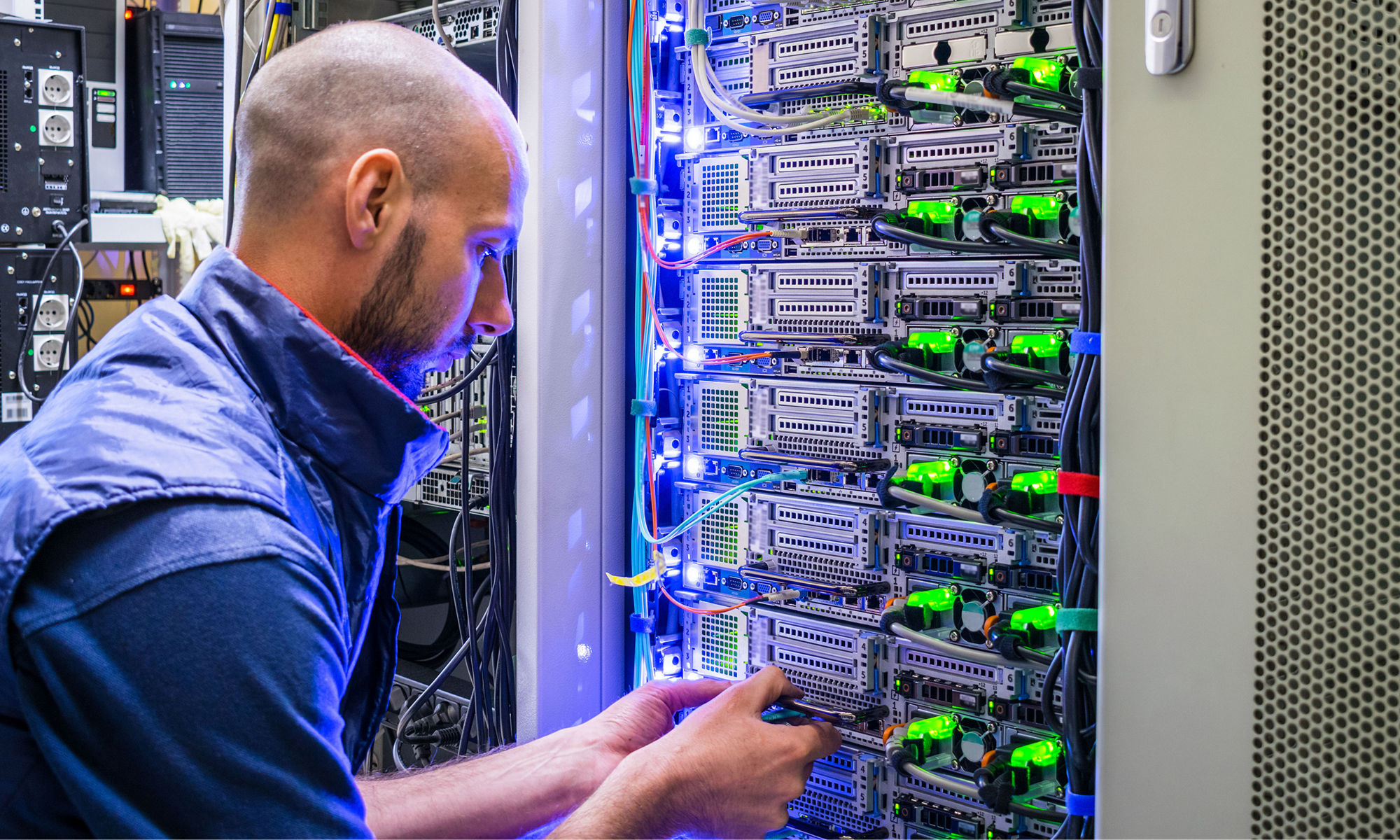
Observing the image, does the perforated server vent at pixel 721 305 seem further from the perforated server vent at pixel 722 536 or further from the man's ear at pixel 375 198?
the man's ear at pixel 375 198

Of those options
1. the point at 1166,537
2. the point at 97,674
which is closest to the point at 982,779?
the point at 1166,537

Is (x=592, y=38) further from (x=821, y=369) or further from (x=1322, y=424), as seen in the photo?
(x=1322, y=424)

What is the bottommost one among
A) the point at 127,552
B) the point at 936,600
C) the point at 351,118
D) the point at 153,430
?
the point at 936,600

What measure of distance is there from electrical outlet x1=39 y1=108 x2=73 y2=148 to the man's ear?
4349 mm

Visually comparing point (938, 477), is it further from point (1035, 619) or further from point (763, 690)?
point (763, 690)

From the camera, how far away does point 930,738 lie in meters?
1.91

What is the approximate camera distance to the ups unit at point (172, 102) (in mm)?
5438

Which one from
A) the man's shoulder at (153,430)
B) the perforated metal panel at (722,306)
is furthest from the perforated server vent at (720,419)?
the man's shoulder at (153,430)

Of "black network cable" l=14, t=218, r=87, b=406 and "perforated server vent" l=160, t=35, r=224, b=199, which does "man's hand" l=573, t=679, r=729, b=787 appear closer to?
"black network cable" l=14, t=218, r=87, b=406

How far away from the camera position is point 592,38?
224cm

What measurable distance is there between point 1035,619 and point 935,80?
1.02 m

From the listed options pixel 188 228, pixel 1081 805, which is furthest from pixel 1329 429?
pixel 188 228

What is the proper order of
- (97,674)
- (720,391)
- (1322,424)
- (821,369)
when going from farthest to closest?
1. (720,391)
2. (821,369)
3. (1322,424)
4. (97,674)

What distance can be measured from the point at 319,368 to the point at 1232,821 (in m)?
1.22
